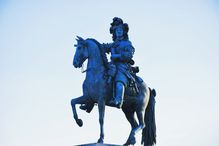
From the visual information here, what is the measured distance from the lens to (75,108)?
66.9 feet

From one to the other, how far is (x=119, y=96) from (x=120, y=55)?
1404 millimetres

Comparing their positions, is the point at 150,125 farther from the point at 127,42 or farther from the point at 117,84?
the point at 127,42

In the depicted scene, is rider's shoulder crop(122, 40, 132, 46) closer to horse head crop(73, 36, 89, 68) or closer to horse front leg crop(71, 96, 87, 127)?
horse head crop(73, 36, 89, 68)

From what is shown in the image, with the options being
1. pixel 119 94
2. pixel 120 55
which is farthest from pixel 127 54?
pixel 119 94

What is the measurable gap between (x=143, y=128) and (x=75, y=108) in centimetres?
225

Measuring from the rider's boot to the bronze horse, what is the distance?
0.80 feet

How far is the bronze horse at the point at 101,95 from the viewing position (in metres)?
20.2

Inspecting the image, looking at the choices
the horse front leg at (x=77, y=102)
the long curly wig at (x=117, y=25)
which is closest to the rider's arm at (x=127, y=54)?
the long curly wig at (x=117, y=25)

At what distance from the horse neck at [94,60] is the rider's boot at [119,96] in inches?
25.2

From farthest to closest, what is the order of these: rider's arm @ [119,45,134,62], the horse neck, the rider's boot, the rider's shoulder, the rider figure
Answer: the rider's shoulder, rider's arm @ [119,45,134,62], the horse neck, the rider figure, the rider's boot

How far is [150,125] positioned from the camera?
21656mm

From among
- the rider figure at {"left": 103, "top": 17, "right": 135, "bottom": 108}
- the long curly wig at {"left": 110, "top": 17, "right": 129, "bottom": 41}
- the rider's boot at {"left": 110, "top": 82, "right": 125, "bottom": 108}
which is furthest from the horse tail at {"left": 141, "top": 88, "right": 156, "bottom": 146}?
the long curly wig at {"left": 110, "top": 17, "right": 129, "bottom": 41}

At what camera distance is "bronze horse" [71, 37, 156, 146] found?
2023cm

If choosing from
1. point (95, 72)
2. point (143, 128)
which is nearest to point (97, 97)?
point (95, 72)
